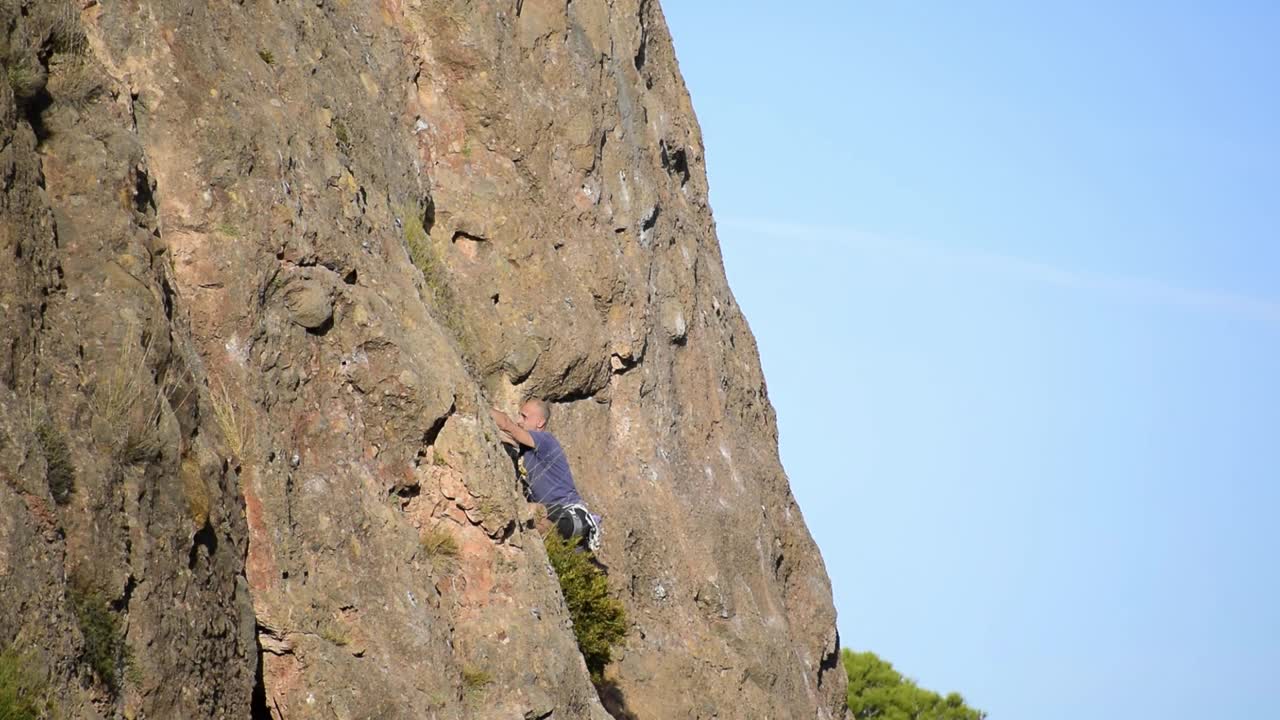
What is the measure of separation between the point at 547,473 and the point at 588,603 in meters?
1.10

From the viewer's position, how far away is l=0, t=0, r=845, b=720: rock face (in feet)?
23.8

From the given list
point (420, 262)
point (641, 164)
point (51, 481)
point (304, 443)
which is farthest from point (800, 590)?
point (51, 481)

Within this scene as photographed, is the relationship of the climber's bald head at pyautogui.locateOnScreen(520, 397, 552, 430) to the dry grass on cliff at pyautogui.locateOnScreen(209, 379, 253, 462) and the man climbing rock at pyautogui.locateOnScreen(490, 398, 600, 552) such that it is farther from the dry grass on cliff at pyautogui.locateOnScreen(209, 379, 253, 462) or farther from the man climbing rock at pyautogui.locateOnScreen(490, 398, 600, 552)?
the dry grass on cliff at pyautogui.locateOnScreen(209, 379, 253, 462)

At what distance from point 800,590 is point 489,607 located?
8.85 metres

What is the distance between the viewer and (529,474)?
13.0 m

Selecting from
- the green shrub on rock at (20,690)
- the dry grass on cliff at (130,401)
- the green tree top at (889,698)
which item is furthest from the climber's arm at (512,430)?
the green tree top at (889,698)

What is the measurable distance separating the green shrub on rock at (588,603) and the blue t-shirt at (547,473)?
0.36 metres

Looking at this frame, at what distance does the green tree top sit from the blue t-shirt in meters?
27.1

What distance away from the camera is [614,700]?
13.9m

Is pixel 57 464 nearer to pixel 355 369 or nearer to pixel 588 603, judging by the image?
pixel 355 369

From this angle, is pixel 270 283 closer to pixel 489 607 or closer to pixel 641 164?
pixel 489 607

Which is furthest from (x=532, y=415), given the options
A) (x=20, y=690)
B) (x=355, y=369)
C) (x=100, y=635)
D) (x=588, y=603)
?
(x=20, y=690)

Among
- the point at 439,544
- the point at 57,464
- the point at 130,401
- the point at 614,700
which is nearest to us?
the point at 57,464

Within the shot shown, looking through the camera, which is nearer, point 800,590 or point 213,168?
point 213,168
